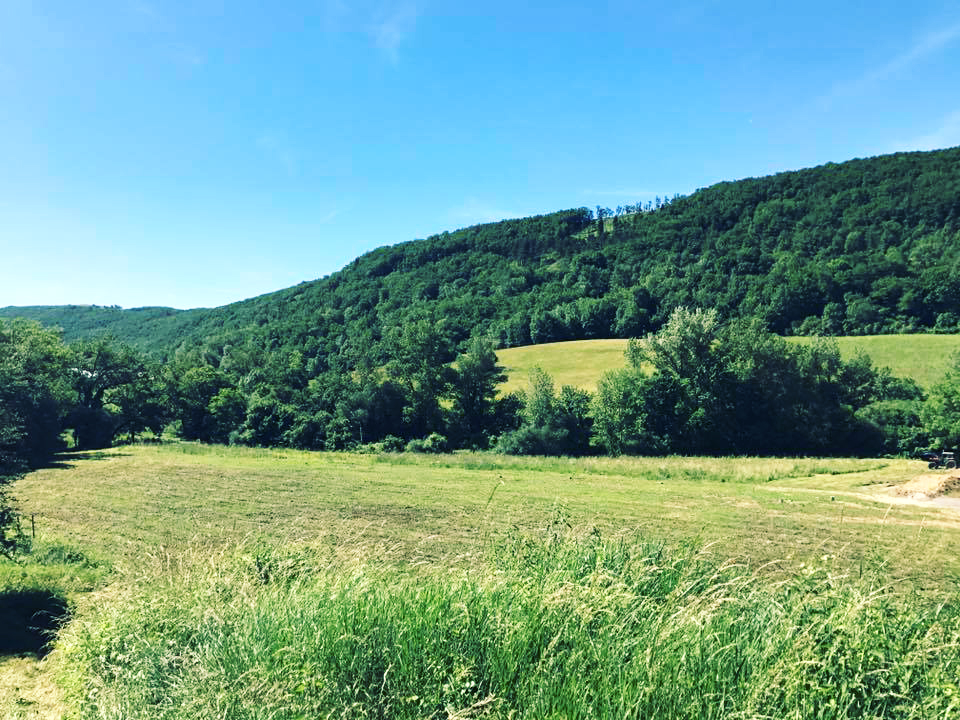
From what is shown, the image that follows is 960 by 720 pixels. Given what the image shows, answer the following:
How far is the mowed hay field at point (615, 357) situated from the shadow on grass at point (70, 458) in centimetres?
4051

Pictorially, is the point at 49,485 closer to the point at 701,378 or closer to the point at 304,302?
the point at 701,378

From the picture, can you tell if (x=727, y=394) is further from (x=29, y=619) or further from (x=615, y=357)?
(x=29, y=619)

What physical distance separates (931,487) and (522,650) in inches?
1250

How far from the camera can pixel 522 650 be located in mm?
4980

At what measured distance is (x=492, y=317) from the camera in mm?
106250

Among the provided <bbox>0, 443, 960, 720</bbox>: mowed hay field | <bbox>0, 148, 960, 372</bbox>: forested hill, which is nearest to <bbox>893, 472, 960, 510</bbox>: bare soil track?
<bbox>0, 443, 960, 720</bbox>: mowed hay field

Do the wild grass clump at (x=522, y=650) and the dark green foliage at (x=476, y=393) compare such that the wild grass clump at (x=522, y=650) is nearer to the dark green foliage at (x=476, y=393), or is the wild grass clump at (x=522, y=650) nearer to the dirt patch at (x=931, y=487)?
the dirt patch at (x=931, y=487)

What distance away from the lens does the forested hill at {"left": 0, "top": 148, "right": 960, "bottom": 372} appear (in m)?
81.2

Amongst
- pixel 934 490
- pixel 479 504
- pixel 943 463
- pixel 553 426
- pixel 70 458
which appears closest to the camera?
pixel 479 504

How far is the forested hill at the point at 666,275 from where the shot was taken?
8119cm

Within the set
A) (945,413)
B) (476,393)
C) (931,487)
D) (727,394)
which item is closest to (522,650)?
(931,487)

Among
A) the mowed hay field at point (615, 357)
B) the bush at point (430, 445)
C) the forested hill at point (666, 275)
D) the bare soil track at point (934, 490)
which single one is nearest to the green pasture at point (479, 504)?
the bare soil track at point (934, 490)

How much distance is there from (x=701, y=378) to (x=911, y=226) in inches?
2672

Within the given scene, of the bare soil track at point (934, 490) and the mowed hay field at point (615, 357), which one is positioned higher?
the mowed hay field at point (615, 357)
